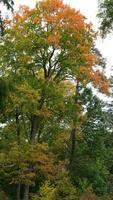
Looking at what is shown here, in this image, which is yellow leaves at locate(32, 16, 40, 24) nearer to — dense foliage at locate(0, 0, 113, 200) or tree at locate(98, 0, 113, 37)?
dense foliage at locate(0, 0, 113, 200)

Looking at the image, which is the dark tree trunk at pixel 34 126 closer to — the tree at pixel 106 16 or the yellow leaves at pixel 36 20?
the yellow leaves at pixel 36 20

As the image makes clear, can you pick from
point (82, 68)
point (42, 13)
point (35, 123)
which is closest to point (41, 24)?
point (42, 13)

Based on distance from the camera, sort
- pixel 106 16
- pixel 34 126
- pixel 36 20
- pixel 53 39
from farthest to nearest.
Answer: pixel 34 126 → pixel 36 20 → pixel 53 39 → pixel 106 16

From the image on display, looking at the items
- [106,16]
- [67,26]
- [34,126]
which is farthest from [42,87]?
[106,16]

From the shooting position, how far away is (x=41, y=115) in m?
35.2

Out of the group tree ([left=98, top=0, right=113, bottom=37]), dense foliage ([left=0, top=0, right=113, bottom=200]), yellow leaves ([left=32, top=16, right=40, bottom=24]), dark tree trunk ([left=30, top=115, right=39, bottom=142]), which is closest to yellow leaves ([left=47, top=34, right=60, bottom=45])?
dense foliage ([left=0, top=0, right=113, bottom=200])

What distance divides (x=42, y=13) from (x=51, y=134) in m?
8.00

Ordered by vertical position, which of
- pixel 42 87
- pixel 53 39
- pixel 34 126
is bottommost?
pixel 34 126

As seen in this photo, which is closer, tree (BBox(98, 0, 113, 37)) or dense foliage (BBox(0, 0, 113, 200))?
tree (BBox(98, 0, 113, 37))

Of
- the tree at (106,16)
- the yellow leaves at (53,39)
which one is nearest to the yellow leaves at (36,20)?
the yellow leaves at (53,39)

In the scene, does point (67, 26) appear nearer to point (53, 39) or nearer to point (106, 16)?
point (53, 39)

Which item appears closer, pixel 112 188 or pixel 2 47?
pixel 2 47

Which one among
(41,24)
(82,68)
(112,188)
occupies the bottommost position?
(112,188)

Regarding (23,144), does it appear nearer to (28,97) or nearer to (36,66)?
(28,97)
